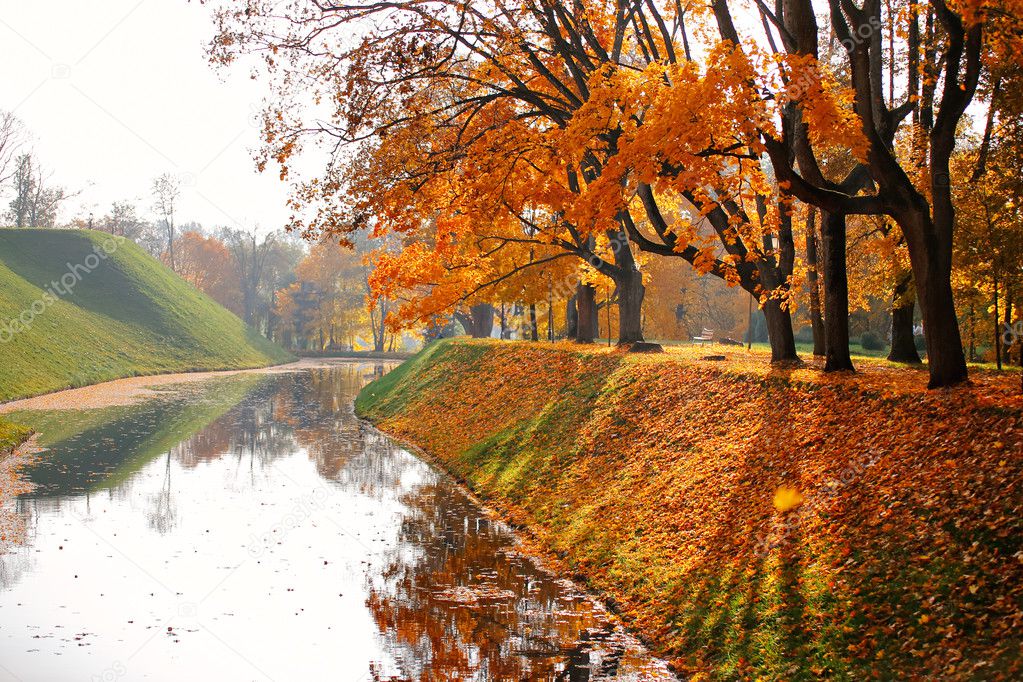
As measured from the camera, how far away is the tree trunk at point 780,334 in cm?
1867

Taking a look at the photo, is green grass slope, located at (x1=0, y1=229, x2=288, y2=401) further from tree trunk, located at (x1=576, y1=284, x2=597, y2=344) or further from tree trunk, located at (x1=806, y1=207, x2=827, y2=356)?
tree trunk, located at (x1=806, y1=207, x2=827, y2=356)

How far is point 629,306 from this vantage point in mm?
29812

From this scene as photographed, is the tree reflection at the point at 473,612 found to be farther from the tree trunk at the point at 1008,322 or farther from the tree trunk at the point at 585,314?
the tree trunk at the point at 585,314

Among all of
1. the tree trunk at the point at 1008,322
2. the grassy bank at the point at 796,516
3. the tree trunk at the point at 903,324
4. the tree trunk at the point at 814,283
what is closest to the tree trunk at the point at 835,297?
the grassy bank at the point at 796,516

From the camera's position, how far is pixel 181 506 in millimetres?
18047

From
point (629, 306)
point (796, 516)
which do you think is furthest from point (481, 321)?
point (796, 516)

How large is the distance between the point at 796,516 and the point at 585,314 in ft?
78.2

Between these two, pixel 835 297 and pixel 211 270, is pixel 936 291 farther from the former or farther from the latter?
pixel 211 270

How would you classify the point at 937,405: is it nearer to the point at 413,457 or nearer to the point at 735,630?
the point at 735,630

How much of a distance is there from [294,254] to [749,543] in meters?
111

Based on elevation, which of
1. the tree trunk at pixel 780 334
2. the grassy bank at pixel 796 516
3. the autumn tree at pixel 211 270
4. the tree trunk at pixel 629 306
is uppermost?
the autumn tree at pixel 211 270

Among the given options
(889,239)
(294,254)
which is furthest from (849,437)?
(294,254)

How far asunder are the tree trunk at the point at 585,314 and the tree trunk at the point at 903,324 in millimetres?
12976

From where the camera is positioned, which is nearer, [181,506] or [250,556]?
[250,556]
